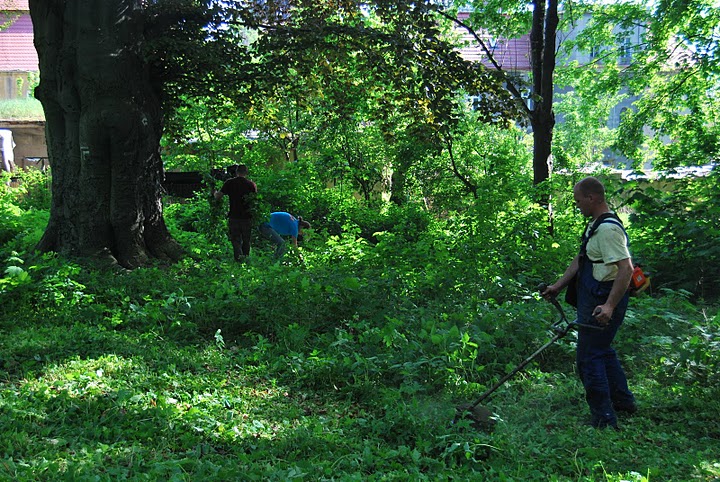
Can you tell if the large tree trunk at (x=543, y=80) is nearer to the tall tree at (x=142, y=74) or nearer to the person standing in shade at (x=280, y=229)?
the tall tree at (x=142, y=74)

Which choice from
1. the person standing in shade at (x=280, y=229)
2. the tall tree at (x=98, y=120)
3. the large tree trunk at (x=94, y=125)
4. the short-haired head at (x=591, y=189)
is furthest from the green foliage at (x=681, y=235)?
the large tree trunk at (x=94, y=125)

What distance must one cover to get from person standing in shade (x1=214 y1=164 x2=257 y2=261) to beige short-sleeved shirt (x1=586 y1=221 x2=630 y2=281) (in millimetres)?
7254

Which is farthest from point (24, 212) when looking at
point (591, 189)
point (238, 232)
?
point (591, 189)

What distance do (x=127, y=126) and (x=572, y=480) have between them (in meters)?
7.91

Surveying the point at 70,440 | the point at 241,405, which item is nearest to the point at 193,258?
the point at 241,405

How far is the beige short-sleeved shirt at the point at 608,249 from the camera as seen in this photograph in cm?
465

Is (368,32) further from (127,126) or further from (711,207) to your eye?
(711,207)

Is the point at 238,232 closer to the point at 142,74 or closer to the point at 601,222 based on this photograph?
the point at 142,74

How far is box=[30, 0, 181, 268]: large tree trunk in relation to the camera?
9.28 meters

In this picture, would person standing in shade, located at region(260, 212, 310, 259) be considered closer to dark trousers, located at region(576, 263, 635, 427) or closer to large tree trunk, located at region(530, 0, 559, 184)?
large tree trunk, located at region(530, 0, 559, 184)

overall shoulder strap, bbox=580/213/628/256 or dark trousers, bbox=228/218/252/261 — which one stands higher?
overall shoulder strap, bbox=580/213/628/256

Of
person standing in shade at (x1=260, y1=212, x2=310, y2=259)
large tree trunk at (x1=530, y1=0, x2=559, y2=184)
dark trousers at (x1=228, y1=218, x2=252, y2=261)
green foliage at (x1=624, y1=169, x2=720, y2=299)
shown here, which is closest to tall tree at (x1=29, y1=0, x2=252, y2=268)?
dark trousers at (x1=228, y1=218, x2=252, y2=261)

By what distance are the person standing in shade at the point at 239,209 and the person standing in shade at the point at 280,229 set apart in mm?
565

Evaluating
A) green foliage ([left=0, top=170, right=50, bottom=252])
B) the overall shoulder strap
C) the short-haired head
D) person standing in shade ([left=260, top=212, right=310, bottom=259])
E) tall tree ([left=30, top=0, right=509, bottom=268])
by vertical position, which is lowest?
person standing in shade ([left=260, top=212, right=310, bottom=259])
